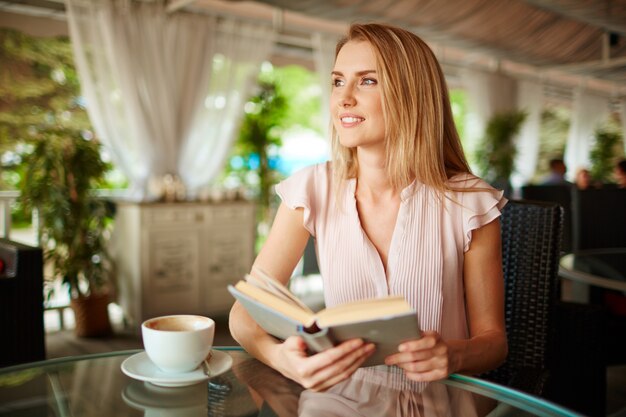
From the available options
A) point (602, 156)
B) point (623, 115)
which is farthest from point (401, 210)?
point (623, 115)

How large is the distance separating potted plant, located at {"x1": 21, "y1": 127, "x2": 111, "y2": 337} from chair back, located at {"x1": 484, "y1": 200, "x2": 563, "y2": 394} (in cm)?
316

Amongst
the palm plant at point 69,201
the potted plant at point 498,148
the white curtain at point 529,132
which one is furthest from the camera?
the white curtain at point 529,132

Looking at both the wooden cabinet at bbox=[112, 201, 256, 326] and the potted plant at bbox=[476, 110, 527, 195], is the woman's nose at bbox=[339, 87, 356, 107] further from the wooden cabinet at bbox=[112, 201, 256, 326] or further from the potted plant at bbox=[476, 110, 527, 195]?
the potted plant at bbox=[476, 110, 527, 195]

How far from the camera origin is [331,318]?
0.86 meters

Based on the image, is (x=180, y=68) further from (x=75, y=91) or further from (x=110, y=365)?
(x=110, y=365)

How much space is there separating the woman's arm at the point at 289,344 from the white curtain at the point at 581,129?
32.2 ft

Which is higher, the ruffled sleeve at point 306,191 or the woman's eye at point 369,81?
the woman's eye at point 369,81

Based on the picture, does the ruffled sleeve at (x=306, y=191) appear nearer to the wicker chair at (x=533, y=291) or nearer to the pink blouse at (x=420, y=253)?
the pink blouse at (x=420, y=253)

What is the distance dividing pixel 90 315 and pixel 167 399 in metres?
3.38

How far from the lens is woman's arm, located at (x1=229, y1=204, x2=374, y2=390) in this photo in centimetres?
94

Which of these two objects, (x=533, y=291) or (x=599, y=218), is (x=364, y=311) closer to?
(x=533, y=291)

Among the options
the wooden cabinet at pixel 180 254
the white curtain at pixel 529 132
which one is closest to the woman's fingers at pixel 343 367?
the wooden cabinet at pixel 180 254

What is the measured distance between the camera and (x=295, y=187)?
1585mm

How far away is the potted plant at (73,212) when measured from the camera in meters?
3.90
